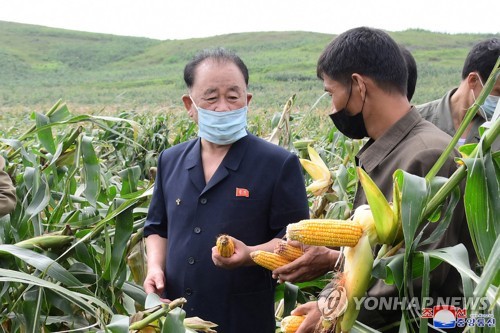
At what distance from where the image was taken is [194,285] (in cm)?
236

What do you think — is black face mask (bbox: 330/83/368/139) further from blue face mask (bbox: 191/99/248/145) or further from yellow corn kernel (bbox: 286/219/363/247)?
yellow corn kernel (bbox: 286/219/363/247)

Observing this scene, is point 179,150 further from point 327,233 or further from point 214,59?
point 327,233

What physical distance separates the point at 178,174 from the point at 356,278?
988mm

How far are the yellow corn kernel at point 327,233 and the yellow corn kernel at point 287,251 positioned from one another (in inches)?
13.8

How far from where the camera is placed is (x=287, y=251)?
2002 mm

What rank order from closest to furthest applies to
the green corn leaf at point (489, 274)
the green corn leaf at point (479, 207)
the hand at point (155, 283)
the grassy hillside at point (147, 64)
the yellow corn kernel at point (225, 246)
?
1. the green corn leaf at point (489, 274)
2. the green corn leaf at point (479, 207)
3. the yellow corn kernel at point (225, 246)
4. the hand at point (155, 283)
5. the grassy hillside at point (147, 64)

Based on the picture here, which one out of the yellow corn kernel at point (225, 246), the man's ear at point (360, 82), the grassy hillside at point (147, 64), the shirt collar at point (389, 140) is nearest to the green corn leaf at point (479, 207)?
the shirt collar at point (389, 140)

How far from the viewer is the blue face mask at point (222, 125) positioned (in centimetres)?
239

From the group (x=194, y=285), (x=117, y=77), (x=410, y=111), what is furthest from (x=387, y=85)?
(x=117, y=77)

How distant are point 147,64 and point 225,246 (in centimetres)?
5960

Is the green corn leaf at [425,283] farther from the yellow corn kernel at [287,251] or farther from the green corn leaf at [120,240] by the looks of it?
the green corn leaf at [120,240]

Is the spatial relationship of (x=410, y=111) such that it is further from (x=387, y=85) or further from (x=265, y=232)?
(x=265, y=232)

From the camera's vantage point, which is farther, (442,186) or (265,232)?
(265,232)

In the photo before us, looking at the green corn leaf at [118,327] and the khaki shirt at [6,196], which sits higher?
the khaki shirt at [6,196]
